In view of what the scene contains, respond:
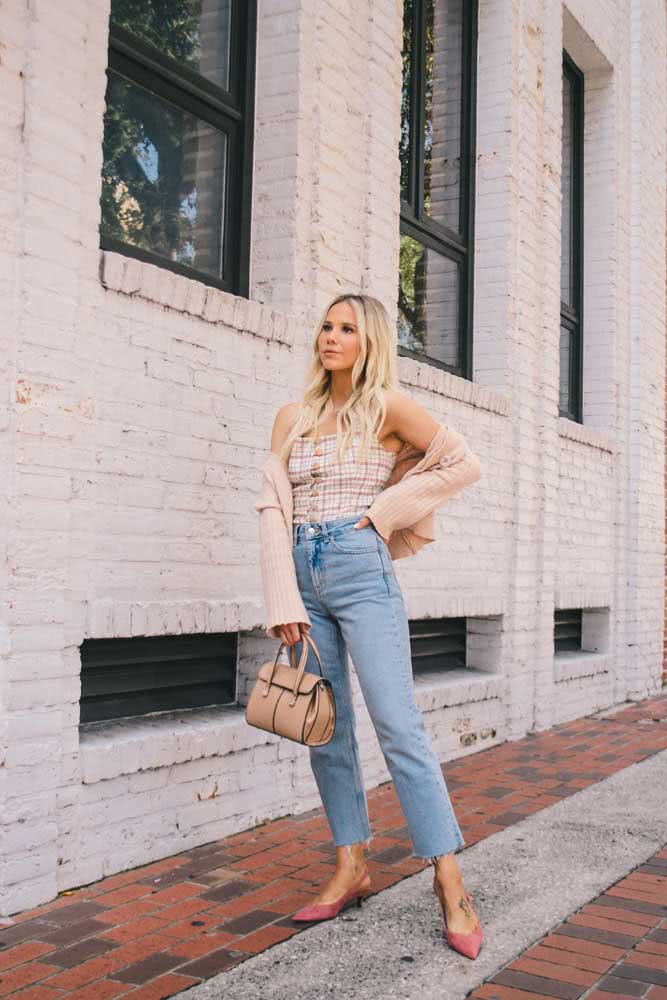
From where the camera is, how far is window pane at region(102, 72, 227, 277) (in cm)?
451

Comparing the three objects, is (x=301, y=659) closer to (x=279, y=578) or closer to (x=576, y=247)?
(x=279, y=578)

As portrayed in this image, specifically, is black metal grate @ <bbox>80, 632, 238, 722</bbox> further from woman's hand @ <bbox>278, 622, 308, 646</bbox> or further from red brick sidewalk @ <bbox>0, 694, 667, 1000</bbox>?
woman's hand @ <bbox>278, 622, 308, 646</bbox>

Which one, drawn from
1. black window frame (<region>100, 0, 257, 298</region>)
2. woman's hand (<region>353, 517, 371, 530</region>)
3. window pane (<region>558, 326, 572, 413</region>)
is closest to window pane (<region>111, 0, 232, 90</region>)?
black window frame (<region>100, 0, 257, 298</region>)

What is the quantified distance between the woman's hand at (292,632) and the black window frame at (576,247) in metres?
6.24

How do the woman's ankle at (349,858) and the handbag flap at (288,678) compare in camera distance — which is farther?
the woman's ankle at (349,858)

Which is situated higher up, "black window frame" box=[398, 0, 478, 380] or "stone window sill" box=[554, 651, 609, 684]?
"black window frame" box=[398, 0, 478, 380]

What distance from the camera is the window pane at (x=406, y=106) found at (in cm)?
688

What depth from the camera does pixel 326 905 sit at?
3525 mm

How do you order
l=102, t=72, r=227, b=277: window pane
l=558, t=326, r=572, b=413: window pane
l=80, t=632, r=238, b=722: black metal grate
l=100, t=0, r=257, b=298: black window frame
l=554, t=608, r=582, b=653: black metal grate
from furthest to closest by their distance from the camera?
1. l=558, t=326, r=572, b=413: window pane
2. l=554, t=608, r=582, b=653: black metal grate
3. l=100, t=0, r=257, b=298: black window frame
4. l=102, t=72, r=227, b=277: window pane
5. l=80, t=632, r=238, b=722: black metal grate

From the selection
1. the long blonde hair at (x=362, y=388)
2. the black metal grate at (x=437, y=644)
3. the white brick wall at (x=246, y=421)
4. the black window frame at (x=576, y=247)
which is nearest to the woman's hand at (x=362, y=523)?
the long blonde hair at (x=362, y=388)

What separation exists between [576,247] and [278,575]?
6699 mm

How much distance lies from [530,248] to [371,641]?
4.79 meters

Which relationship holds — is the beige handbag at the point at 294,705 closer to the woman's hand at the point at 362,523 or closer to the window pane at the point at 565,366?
the woman's hand at the point at 362,523

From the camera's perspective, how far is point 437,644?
6.91 metres
